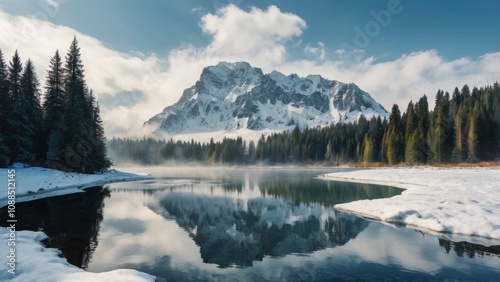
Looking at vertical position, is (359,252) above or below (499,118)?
below

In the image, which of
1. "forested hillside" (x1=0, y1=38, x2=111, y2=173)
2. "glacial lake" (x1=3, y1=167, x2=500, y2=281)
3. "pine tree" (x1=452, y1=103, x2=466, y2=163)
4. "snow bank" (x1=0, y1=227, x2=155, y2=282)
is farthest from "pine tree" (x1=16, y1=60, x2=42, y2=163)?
"pine tree" (x1=452, y1=103, x2=466, y2=163)

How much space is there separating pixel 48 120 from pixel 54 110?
235 centimetres

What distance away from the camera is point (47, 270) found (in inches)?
412

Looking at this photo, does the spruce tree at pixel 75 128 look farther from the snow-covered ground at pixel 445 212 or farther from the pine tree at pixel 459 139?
the pine tree at pixel 459 139

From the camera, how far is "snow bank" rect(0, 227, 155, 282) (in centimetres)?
988

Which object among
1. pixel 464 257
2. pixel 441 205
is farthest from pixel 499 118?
pixel 464 257

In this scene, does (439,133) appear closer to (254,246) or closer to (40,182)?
(254,246)

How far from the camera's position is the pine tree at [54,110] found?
52.4 meters

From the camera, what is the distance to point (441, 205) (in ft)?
71.5

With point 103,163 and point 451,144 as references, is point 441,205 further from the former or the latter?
point 451,144

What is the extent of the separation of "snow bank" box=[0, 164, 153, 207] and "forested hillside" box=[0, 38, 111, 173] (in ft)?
12.7

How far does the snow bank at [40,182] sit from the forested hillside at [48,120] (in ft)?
12.7

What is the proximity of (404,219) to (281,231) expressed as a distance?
9.61 metres

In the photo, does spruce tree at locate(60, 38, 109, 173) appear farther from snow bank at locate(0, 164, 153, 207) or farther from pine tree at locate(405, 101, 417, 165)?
pine tree at locate(405, 101, 417, 165)
